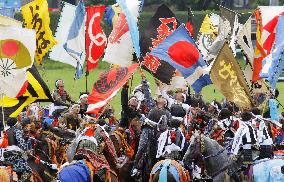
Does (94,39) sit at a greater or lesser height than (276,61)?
lesser

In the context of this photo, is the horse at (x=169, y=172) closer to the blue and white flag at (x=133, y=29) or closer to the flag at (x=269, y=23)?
the blue and white flag at (x=133, y=29)

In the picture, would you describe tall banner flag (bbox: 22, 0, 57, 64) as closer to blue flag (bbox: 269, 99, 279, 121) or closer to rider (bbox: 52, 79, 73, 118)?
rider (bbox: 52, 79, 73, 118)

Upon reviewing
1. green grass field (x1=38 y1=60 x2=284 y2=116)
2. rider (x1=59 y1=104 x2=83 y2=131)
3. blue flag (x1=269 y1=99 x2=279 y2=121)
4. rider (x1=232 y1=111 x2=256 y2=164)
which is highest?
rider (x1=232 y1=111 x2=256 y2=164)

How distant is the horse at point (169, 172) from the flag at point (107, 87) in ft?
4.89

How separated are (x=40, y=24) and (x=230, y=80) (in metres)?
7.07

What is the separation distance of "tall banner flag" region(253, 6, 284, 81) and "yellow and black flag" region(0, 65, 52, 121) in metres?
4.60

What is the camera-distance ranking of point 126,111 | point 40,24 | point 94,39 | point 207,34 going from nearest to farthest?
point 126,111 < point 94,39 < point 40,24 < point 207,34

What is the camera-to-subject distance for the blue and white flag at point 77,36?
22.0 m

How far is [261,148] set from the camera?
597 inches

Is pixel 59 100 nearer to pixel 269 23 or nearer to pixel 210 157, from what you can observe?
pixel 269 23

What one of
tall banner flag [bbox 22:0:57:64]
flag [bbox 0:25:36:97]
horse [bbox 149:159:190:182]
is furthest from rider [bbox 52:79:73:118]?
horse [bbox 149:159:190:182]

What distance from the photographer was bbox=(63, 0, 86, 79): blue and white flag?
2197 cm

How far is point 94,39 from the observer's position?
21.9 m

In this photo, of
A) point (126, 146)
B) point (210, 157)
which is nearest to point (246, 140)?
point (210, 157)
